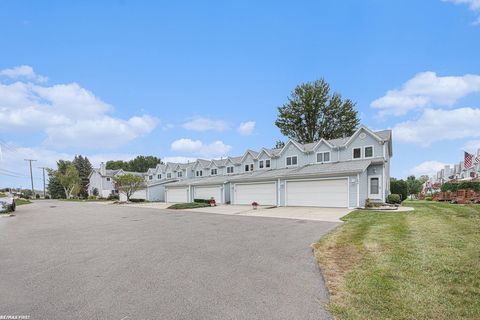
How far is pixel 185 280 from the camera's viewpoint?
4824 mm

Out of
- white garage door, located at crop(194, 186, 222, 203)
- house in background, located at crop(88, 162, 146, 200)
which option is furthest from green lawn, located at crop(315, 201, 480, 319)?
house in background, located at crop(88, 162, 146, 200)

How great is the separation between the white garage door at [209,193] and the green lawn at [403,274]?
22.2 m

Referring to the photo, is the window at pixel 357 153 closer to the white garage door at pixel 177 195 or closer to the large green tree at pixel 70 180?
the white garage door at pixel 177 195

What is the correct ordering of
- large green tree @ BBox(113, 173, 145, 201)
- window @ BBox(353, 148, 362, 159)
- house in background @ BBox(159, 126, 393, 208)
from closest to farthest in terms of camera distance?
house in background @ BBox(159, 126, 393, 208)
window @ BBox(353, 148, 362, 159)
large green tree @ BBox(113, 173, 145, 201)

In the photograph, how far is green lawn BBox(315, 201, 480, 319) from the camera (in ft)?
11.5

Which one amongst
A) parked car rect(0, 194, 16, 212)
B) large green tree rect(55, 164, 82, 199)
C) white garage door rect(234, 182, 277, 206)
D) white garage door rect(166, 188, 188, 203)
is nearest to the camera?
parked car rect(0, 194, 16, 212)

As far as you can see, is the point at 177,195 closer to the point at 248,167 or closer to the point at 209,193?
the point at 209,193

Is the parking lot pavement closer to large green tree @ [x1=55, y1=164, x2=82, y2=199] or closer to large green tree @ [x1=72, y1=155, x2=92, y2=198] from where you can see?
large green tree @ [x1=55, y1=164, x2=82, y2=199]

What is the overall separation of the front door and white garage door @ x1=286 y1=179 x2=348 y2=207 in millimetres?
2958

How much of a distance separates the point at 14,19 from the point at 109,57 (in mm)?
4513

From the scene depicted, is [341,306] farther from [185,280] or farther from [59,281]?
[59,281]

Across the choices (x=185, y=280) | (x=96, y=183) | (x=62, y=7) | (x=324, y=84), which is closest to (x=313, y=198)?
(x=185, y=280)

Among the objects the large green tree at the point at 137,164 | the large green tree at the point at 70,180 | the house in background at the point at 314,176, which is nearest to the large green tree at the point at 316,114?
the house in background at the point at 314,176

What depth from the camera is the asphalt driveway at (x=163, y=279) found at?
3.65 meters
